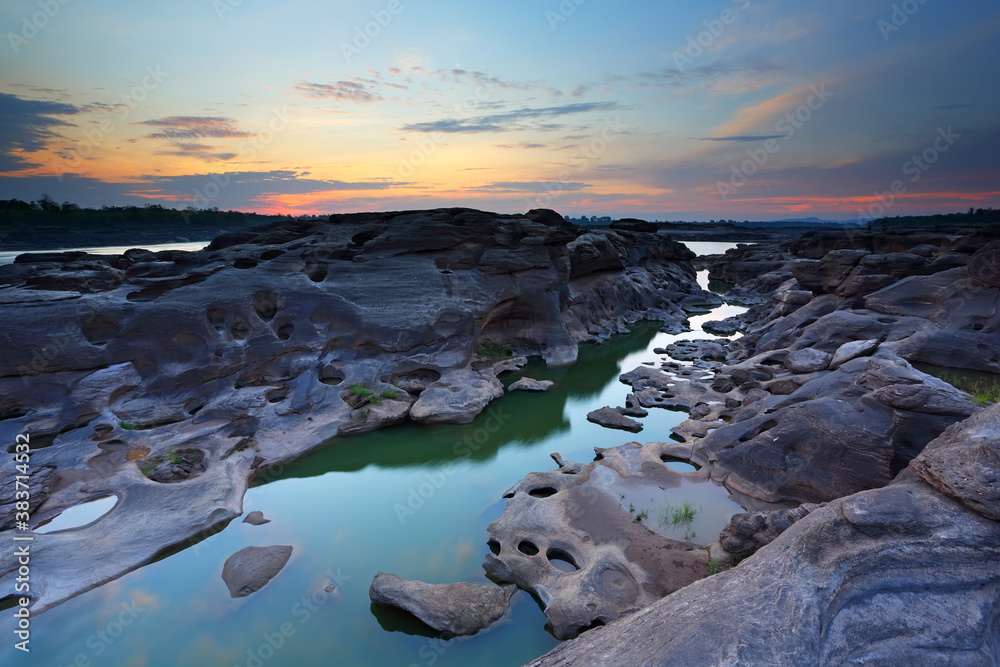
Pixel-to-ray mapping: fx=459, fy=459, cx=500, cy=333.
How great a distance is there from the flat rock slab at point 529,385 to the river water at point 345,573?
135 inches

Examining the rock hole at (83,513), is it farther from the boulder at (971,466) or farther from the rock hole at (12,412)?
the boulder at (971,466)

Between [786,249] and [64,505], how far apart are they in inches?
2258

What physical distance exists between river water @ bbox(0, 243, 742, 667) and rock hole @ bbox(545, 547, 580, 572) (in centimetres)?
82

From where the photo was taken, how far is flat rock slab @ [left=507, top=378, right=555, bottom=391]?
1584 centimetres

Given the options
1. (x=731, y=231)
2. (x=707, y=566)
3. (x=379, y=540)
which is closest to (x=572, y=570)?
(x=707, y=566)

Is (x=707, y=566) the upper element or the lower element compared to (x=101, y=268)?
lower

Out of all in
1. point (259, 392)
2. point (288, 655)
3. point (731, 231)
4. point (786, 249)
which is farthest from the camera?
point (731, 231)

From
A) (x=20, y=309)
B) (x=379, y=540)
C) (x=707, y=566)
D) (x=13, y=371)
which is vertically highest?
(x=20, y=309)

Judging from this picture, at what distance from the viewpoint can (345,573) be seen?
24.0 feet

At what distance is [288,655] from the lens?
19.3ft

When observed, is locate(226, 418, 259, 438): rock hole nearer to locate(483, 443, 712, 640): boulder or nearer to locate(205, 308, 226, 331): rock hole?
locate(205, 308, 226, 331): rock hole

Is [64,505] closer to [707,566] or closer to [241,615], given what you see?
[241,615]

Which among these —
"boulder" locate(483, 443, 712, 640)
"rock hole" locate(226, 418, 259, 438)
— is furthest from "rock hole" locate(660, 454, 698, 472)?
"rock hole" locate(226, 418, 259, 438)

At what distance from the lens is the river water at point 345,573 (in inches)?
234
